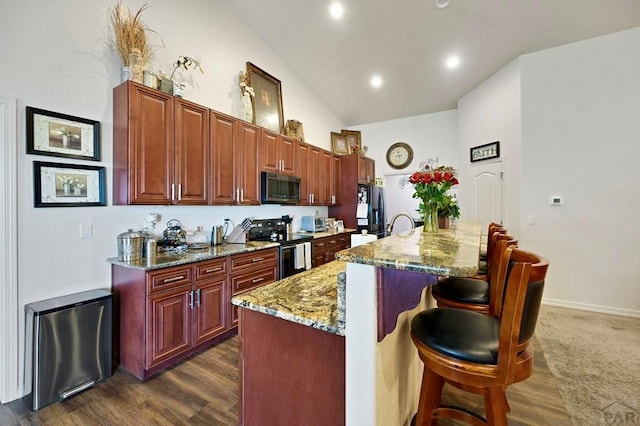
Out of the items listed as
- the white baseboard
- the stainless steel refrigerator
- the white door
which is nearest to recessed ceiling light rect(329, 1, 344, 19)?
the stainless steel refrigerator

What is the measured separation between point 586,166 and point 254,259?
4.31 meters

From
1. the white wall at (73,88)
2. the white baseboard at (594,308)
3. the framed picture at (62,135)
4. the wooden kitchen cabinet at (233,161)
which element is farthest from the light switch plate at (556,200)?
the framed picture at (62,135)

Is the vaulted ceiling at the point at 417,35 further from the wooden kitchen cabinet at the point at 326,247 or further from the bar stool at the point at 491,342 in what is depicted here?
the bar stool at the point at 491,342

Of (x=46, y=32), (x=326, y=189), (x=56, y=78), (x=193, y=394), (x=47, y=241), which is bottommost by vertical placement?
(x=193, y=394)

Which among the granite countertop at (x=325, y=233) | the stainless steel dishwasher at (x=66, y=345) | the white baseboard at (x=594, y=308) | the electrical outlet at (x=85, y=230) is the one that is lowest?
the white baseboard at (x=594, y=308)

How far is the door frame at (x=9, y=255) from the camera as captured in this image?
192 centimetres

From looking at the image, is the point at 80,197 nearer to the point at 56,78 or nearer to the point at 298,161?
the point at 56,78

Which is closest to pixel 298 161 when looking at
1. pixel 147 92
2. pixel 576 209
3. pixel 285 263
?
pixel 285 263

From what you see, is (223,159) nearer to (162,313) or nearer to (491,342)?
(162,313)

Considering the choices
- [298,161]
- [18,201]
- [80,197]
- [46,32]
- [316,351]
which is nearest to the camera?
[316,351]

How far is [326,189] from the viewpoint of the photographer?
5043 mm

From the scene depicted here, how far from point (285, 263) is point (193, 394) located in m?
1.78

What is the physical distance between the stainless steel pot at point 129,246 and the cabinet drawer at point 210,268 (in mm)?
508

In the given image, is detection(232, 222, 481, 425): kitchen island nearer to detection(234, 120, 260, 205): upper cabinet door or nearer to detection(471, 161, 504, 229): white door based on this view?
Answer: detection(234, 120, 260, 205): upper cabinet door
